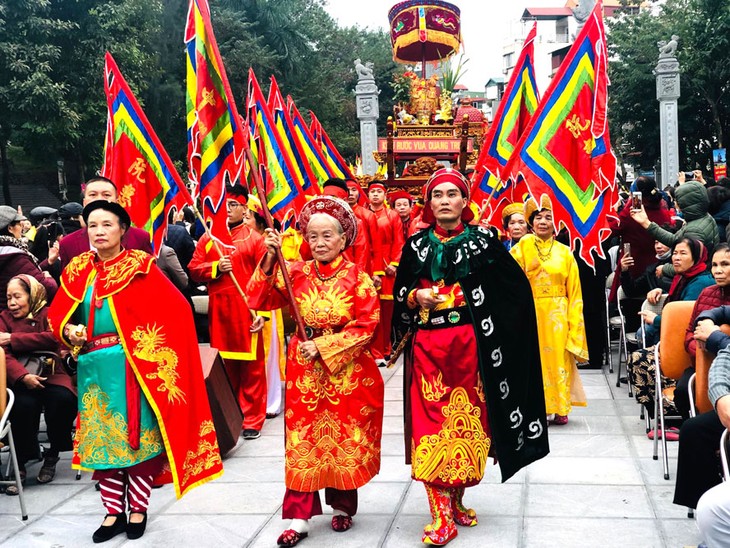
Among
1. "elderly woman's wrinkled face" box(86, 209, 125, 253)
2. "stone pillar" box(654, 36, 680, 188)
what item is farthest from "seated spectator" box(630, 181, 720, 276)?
"stone pillar" box(654, 36, 680, 188)

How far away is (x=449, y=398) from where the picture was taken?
4.60m

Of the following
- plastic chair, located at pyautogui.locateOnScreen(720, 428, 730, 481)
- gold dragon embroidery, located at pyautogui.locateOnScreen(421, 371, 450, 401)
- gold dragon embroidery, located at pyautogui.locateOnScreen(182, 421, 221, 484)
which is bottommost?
gold dragon embroidery, located at pyautogui.locateOnScreen(182, 421, 221, 484)

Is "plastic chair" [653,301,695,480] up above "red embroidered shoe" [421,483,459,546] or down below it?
above

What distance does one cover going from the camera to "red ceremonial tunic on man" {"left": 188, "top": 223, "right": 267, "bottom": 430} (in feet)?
23.4

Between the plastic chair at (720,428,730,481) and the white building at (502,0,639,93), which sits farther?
the white building at (502,0,639,93)

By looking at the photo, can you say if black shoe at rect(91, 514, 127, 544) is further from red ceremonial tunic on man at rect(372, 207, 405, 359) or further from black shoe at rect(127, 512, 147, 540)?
red ceremonial tunic on man at rect(372, 207, 405, 359)

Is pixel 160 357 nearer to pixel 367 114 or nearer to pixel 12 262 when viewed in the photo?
pixel 12 262

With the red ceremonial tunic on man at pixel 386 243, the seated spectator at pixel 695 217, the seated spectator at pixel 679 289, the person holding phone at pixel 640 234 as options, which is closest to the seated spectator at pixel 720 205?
the person holding phone at pixel 640 234

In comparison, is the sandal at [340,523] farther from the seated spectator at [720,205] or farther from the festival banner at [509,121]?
the seated spectator at [720,205]

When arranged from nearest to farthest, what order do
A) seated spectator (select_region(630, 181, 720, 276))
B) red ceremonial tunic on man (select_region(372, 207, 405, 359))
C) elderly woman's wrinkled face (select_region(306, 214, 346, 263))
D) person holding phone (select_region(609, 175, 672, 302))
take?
1. elderly woman's wrinkled face (select_region(306, 214, 346, 263))
2. seated spectator (select_region(630, 181, 720, 276))
3. person holding phone (select_region(609, 175, 672, 302))
4. red ceremonial tunic on man (select_region(372, 207, 405, 359))

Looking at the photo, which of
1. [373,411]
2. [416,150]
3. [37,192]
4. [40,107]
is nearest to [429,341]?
[373,411]

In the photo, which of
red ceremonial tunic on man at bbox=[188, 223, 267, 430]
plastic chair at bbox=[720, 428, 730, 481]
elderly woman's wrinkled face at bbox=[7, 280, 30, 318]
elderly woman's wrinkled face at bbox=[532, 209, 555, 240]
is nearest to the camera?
plastic chair at bbox=[720, 428, 730, 481]

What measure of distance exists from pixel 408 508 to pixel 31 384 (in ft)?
8.93

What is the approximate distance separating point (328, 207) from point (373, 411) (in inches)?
44.3
